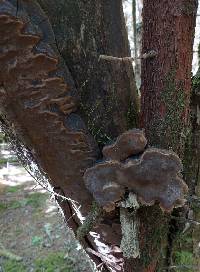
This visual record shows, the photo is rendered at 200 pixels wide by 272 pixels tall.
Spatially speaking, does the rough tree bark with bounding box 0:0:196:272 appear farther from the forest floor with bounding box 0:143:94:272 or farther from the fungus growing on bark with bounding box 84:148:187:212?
the forest floor with bounding box 0:143:94:272

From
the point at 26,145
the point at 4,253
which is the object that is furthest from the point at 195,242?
the point at 4,253

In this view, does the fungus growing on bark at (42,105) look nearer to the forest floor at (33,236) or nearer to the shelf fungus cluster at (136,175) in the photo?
the shelf fungus cluster at (136,175)

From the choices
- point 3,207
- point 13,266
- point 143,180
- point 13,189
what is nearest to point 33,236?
point 13,266

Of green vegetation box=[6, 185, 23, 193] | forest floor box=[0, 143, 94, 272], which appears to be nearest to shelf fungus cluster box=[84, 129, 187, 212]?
forest floor box=[0, 143, 94, 272]

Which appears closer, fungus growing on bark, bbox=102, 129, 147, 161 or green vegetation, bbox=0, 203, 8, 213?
fungus growing on bark, bbox=102, 129, 147, 161

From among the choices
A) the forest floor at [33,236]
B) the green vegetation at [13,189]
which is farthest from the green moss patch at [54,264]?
the green vegetation at [13,189]

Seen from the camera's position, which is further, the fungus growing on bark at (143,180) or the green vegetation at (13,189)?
the green vegetation at (13,189)

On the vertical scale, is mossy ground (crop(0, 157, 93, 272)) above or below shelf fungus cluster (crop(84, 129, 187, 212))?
below
